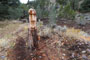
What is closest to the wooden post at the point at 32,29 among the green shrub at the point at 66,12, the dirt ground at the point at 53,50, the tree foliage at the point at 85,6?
the dirt ground at the point at 53,50

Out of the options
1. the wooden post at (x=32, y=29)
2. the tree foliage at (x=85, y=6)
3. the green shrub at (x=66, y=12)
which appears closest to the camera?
the wooden post at (x=32, y=29)

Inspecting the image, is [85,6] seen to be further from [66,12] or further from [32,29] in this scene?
[32,29]

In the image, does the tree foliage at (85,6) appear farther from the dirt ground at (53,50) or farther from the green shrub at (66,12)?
the dirt ground at (53,50)

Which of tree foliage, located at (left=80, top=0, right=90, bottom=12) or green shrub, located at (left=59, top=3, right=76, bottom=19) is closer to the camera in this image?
green shrub, located at (left=59, top=3, right=76, bottom=19)

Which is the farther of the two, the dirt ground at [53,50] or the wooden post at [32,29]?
the wooden post at [32,29]

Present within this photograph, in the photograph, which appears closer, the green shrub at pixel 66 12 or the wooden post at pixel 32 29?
the wooden post at pixel 32 29

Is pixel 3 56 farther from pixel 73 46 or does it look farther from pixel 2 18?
pixel 2 18

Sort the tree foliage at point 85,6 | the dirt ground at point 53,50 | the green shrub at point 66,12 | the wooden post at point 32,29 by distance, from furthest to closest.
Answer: the tree foliage at point 85,6
the green shrub at point 66,12
the wooden post at point 32,29
the dirt ground at point 53,50

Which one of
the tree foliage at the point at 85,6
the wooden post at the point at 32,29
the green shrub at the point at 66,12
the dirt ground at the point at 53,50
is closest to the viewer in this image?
the dirt ground at the point at 53,50

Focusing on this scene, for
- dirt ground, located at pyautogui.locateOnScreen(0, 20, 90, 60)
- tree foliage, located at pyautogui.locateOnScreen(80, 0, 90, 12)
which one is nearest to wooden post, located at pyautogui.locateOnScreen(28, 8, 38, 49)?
dirt ground, located at pyautogui.locateOnScreen(0, 20, 90, 60)

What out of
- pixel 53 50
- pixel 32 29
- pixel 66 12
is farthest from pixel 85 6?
pixel 32 29

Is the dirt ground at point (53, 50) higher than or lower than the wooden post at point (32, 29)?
lower

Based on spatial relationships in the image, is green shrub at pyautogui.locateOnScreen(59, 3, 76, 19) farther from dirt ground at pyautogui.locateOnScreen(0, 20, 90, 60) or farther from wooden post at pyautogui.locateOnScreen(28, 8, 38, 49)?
wooden post at pyautogui.locateOnScreen(28, 8, 38, 49)

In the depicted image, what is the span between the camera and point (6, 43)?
273 cm
